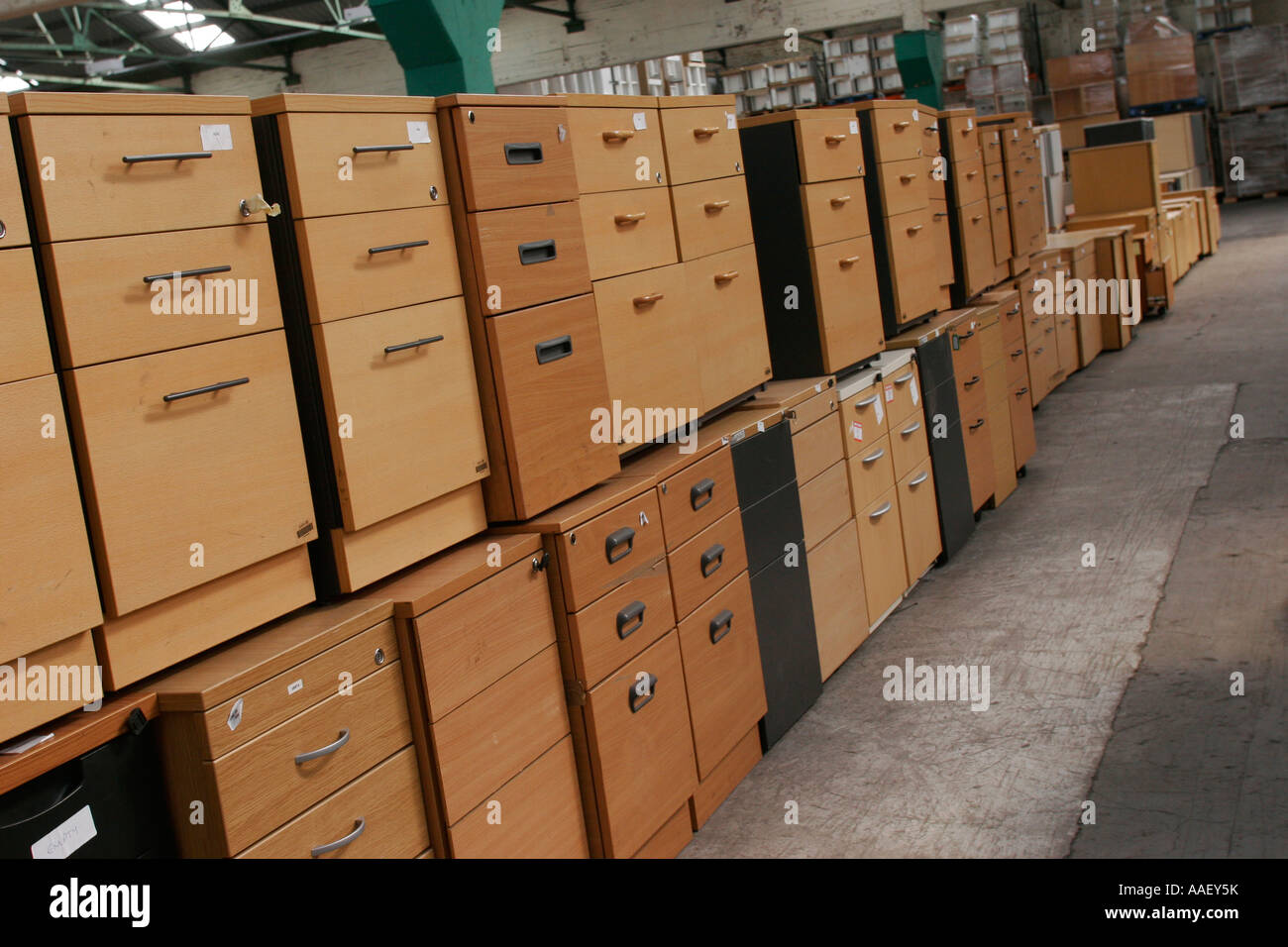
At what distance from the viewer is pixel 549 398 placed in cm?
256

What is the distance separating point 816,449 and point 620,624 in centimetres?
130

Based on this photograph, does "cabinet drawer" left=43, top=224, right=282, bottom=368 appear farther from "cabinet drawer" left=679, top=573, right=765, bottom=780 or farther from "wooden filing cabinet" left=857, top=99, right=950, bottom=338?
"wooden filing cabinet" left=857, top=99, right=950, bottom=338

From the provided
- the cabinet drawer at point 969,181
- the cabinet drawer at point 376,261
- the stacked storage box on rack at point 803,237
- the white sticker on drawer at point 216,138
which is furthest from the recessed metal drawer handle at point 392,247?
the cabinet drawer at point 969,181

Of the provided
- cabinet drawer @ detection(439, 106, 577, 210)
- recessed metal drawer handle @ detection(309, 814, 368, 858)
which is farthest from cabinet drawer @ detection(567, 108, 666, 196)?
recessed metal drawer handle @ detection(309, 814, 368, 858)

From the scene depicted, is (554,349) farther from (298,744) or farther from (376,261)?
(298,744)

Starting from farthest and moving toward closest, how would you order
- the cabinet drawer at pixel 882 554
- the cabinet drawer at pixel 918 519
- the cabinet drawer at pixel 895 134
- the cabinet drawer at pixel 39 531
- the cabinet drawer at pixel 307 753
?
1. the cabinet drawer at pixel 895 134
2. the cabinet drawer at pixel 918 519
3. the cabinet drawer at pixel 882 554
4. the cabinet drawer at pixel 307 753
5. the cabinet drawer at pixel 39 531

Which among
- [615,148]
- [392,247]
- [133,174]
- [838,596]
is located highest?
[615,148]

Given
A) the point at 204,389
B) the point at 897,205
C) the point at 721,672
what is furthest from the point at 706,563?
the point at 897,205

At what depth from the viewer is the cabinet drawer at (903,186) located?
15.1ft

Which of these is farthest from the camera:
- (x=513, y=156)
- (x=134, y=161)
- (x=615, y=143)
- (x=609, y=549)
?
(x=615, y=143)

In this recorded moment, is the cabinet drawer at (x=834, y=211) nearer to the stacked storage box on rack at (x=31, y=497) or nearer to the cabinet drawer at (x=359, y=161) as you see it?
the cabinet drawer at (x=359, y=161)

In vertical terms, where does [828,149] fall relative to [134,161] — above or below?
above

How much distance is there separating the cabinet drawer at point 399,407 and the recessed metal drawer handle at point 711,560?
798 mm

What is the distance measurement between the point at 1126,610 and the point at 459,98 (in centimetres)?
280
